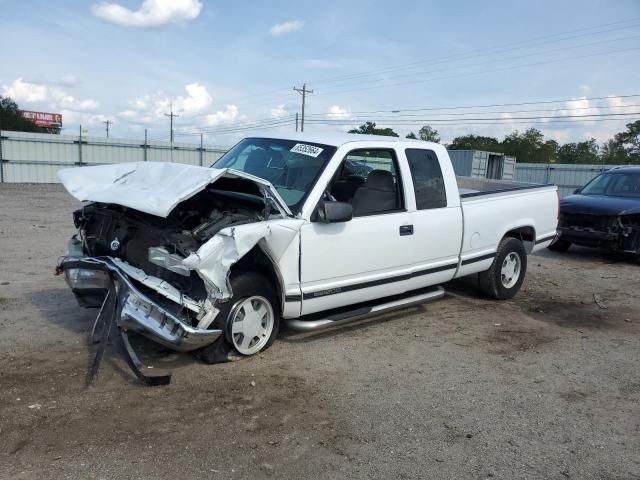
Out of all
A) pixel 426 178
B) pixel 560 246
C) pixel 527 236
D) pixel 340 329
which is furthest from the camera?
pixel 560 246

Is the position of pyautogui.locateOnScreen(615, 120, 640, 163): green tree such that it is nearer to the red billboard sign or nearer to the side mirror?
the side mirror

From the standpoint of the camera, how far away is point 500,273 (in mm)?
7004

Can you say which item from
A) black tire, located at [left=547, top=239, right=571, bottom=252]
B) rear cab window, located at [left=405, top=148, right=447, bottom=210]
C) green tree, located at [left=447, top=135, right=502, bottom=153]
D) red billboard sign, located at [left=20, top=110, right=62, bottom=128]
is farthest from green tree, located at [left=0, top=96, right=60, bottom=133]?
rear cab window, located at [left=405, top=148, right=447, bottom=210]

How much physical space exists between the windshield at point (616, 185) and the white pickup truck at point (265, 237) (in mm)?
6083

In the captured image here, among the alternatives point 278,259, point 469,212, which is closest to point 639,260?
point 469,212

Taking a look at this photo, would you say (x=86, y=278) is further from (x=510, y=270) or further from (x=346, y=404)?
(x=510, y=270)

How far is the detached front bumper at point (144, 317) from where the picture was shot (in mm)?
4008

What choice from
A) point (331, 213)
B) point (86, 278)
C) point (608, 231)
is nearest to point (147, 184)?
point (86, 278)

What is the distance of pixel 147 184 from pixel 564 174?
84.2 ft

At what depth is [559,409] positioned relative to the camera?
410 centimetres

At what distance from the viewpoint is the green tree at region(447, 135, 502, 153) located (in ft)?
202

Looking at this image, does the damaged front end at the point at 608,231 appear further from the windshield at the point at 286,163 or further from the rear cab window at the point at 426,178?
the windshield at the point at 286,163

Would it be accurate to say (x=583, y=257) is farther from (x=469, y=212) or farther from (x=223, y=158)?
(x=223, y=158)

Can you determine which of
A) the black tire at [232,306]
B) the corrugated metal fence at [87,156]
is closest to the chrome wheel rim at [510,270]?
the black tire at [232,306]
